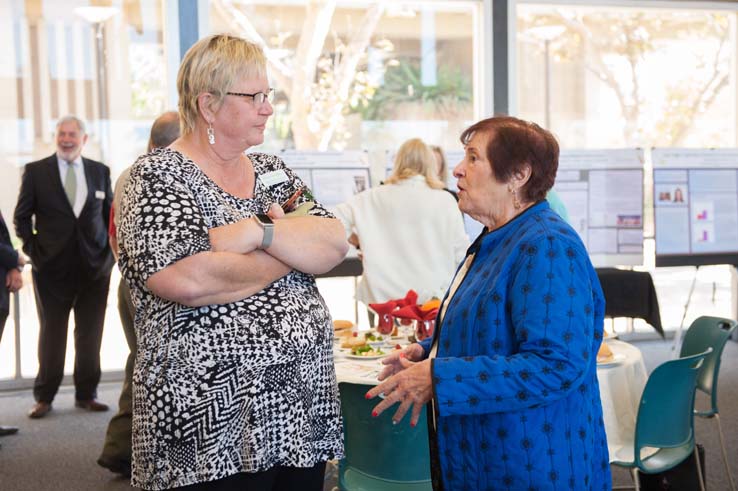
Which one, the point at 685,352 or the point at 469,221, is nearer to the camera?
the point at 685,352

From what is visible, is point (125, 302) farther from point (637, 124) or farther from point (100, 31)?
point (637, 124)

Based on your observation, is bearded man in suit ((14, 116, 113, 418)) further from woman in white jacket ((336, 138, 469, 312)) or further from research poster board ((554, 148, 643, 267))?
research poster board ((554, 148, 643, 267))

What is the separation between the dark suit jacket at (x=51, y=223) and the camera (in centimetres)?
539

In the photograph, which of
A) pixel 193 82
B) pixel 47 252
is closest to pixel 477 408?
pixel 193 82

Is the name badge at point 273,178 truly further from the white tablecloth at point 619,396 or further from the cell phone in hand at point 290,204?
the white tablecloth at point 619,396

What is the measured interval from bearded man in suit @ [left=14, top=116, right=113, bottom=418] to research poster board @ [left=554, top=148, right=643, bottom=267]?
357cm

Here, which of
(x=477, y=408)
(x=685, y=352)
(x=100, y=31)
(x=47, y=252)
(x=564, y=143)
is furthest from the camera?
(x=564, y=143)

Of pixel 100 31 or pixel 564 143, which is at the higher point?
pixel 100 31

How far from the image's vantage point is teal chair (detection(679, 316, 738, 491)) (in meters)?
3.56

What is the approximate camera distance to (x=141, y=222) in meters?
1.67

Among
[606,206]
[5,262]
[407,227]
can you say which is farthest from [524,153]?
[606,206]

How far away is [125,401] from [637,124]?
17.7 ft

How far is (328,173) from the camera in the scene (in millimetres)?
6258

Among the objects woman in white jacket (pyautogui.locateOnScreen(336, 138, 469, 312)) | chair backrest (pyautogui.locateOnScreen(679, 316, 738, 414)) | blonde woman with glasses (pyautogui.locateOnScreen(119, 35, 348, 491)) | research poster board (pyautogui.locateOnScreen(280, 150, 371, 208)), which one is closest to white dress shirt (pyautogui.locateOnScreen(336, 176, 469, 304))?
woman in white jacket (pyautogui.locateOnScreen(336, 138, 469, 312))
